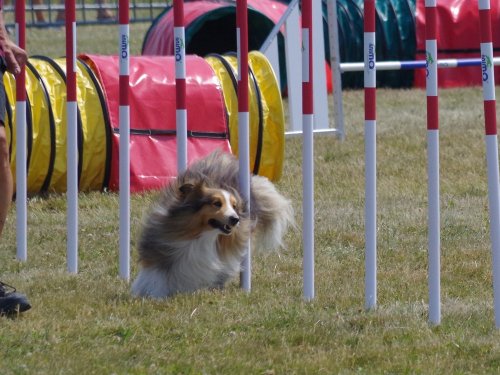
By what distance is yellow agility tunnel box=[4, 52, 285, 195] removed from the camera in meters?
8.86

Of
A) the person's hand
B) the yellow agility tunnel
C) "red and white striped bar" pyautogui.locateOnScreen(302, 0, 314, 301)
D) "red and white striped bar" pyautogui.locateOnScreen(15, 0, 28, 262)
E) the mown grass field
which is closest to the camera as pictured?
the mown grass field

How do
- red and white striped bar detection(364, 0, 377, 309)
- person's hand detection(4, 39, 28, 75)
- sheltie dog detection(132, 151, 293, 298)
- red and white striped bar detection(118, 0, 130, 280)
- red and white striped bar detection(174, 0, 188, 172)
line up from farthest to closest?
red and white striped bar detection(118, 0, 130, 280) → red and white striped bar detection(174, 0, 188, 172) → sheltie dog detection(132, 151, 293, 298) → person's hand detection(4, 39, 28, 75) → red and white striped bar detection(364, 0, 377, 309)

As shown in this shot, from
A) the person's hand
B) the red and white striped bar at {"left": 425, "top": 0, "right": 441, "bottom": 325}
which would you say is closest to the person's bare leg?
the person's hand

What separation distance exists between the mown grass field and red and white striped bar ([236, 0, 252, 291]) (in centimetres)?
54

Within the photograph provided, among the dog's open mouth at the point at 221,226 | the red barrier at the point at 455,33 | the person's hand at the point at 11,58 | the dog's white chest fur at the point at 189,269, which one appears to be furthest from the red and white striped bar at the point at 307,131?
the red barrier at the point at 455,33

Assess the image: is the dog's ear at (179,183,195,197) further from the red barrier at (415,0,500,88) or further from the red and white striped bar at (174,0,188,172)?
the red barrier at (415,0,500,88)

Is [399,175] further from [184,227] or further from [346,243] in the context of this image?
[184,227]

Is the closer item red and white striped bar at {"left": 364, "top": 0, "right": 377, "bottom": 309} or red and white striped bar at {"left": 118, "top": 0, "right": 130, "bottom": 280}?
red and white striped bar at {"left": 364, "top": 0, "right": 377, "bottom": 309}

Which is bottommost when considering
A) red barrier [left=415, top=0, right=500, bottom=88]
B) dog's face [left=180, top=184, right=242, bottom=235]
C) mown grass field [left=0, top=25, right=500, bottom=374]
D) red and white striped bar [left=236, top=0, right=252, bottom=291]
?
mown grass field [left=0, top=25, right=500, bottom=374]

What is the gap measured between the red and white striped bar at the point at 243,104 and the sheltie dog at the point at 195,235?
2.0 inches

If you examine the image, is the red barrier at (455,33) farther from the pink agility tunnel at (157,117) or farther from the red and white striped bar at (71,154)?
the red and white striped bar at (71,154)

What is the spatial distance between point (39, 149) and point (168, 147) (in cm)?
109

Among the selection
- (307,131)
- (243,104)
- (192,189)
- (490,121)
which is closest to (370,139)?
(307,131)

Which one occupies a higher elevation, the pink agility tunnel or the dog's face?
the pink agility tunnel
